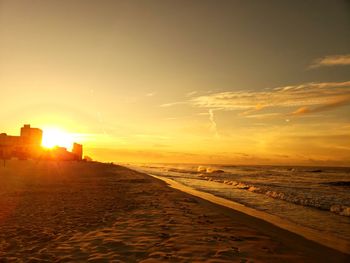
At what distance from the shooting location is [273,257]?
786cm

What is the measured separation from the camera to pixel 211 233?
10.2 m

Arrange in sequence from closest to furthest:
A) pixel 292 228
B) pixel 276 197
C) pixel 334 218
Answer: pixel 292 228 → pixel 334 218 → pixel 276 197

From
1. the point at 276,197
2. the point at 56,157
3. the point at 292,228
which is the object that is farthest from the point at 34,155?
the point at 292,228

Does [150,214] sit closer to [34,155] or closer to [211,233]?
[211,233]

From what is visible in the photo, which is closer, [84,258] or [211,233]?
[84,258]

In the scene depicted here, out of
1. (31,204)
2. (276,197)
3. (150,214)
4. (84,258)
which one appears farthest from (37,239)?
(276,197)

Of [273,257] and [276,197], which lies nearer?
[273,257]

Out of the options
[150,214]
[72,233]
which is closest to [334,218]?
[150,214]

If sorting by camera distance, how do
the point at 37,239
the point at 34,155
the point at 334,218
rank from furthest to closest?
the point at 34,155, the point at 334,218, the point at 37,239

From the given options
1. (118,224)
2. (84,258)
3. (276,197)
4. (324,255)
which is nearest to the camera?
(84,258)

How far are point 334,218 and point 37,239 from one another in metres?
14.4

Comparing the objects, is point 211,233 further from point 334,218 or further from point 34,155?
point 34,155

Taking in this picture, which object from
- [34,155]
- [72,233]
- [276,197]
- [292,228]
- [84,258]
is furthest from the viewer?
[34,155]

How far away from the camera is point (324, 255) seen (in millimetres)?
8469
